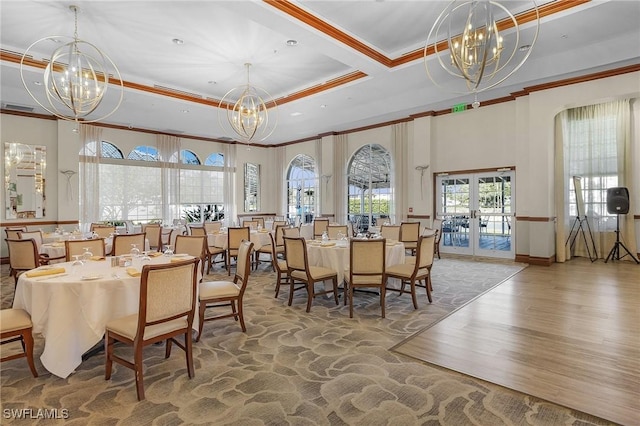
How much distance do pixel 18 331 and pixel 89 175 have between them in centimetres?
822

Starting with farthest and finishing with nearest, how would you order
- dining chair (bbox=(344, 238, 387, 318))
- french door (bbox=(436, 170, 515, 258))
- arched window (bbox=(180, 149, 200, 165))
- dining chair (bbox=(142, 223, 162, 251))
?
1. arched window (bbox=(180, 149, 200, 165))
2. french door (bbox=(436, 170, 515, 258))
3. dining chair (bbox=(142, 223, 162, 251))
4. dining chair (bbox=(344, 238, 387, 318))

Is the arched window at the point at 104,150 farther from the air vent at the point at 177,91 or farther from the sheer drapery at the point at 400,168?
the sheer drapery at the point at 400,168

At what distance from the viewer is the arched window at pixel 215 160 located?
12352 mm

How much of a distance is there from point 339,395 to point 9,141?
1012 centimetres

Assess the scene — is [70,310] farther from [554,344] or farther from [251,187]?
[251,187]

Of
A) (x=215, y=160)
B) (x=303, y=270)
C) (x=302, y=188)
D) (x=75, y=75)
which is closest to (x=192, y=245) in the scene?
(x=303, y=270)

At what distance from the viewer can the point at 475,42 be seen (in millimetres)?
3648

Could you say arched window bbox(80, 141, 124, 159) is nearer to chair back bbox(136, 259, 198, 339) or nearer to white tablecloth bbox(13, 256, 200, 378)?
white tablecloth bbox(13, 256, 200, 378)

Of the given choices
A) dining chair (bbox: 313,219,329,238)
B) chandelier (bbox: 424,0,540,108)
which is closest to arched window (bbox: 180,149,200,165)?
dining chair (bbox: 313,219,329,238)

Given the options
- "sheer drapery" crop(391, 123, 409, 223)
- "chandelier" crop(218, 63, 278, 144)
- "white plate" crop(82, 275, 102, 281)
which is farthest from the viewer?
"sheer drapery" crop(391, 123, 409, 223)

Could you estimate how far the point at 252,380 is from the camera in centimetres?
282

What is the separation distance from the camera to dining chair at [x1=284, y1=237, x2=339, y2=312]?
15.1 ft

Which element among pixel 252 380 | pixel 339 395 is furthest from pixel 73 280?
pixel 339 395

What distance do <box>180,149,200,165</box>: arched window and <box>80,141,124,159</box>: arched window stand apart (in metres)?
1.87
